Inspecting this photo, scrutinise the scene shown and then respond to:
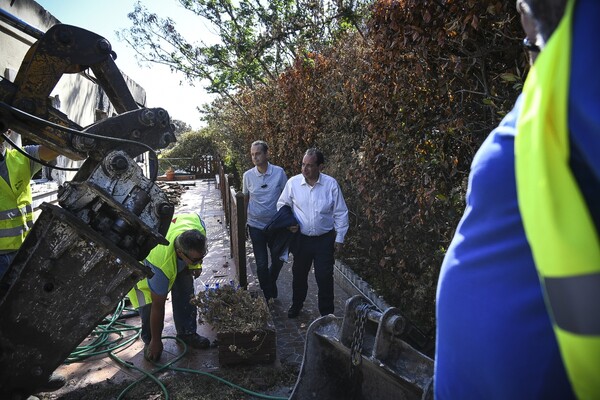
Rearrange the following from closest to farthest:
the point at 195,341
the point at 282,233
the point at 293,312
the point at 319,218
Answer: the point at 195,341, the point at 319,218, the point at 282,233, the point at 293,312

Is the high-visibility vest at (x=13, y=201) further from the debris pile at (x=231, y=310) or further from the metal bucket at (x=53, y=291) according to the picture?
the debris pile at (x=231, y=310)

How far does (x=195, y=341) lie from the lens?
4754 mm

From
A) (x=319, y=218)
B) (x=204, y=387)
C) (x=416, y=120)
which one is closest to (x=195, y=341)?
(x=204, y=387)

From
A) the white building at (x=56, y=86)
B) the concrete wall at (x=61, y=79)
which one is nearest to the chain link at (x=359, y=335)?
the white building at (x=56, y=86)

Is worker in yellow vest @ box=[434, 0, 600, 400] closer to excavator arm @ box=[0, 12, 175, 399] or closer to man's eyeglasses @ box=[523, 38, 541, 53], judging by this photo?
man's eyeglasses @ box=[523, 38, 541, 53]

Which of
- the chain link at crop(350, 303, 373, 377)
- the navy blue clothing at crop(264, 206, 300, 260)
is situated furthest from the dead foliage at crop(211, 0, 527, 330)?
the chain link at crop(350, 303, 373, 377)

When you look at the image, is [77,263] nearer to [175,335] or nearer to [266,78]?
[175,335]

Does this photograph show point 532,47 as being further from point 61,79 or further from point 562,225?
point 61,79

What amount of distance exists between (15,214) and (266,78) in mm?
11265

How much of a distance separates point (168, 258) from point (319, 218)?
174 cm

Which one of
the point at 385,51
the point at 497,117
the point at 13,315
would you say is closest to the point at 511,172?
the point at 497,117

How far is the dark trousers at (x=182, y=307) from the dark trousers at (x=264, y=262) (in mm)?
1119

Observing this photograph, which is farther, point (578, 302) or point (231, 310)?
point (231, 310)

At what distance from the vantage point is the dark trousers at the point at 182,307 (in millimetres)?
4738
